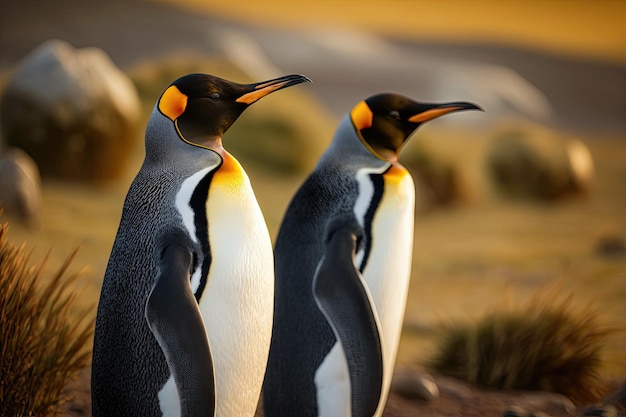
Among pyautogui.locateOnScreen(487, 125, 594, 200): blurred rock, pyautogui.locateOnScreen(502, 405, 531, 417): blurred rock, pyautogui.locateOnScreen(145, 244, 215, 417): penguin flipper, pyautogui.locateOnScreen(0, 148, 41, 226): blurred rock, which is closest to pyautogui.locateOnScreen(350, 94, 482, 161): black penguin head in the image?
pyautogui.locateOnScreen(145, 244, 215, 417): penguin flipper

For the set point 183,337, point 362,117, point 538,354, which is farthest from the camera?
point 538,354

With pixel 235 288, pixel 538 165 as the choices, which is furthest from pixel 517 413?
pixel 538 165

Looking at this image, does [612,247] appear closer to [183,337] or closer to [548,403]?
[548,403]

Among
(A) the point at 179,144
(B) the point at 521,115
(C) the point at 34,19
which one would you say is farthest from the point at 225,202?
(B) the point at 521,115

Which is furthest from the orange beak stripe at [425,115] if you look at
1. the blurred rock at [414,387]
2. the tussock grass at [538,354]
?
the tussock grass at [538,354]

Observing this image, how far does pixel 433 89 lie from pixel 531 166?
1078 centimetres

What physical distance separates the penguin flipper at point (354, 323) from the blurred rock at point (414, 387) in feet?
3.25

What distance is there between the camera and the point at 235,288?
1.66m

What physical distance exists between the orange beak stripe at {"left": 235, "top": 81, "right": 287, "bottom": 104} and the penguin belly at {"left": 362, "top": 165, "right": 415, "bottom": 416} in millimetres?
473

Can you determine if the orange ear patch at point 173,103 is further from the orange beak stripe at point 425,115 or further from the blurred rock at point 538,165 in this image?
the blurred rock at point 538,165

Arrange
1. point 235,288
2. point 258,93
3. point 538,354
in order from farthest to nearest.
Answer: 1. point 538,354
2. point 258,93
3. point 235,288

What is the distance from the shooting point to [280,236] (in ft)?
7.23

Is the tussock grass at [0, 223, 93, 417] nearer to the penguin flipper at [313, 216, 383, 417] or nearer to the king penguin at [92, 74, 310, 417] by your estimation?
the king penguin at [92, 74, 310, 417]

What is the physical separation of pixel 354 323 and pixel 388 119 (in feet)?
2.21
